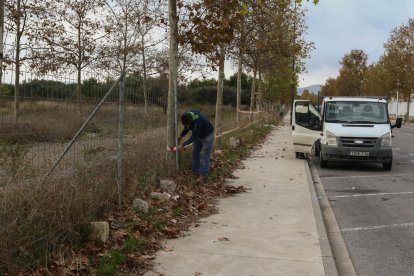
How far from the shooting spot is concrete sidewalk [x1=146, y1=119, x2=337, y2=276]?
520cm

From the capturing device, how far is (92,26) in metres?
23.1

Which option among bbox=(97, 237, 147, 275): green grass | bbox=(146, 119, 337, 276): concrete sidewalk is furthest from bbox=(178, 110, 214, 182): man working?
bbox=(97, 237, 147, 275): green grass

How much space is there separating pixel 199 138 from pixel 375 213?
350 centimetres

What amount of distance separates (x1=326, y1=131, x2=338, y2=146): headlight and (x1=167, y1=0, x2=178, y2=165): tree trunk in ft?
17.3

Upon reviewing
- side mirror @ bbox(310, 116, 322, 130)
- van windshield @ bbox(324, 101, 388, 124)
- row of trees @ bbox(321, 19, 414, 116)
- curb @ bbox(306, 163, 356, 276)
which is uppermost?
row of trees @ bbox(321, 19, 414, 116)


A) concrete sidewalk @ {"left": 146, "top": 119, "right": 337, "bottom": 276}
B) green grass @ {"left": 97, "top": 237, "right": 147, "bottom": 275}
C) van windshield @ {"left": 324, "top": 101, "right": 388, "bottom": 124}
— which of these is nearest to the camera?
green grass @ {"left": 97, "top": 237, "right": 147, "bottom": 275}

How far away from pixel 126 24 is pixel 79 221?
21104mm

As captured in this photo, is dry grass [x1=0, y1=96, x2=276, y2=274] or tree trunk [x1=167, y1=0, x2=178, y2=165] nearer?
dry grass [x1=0, y1=96, x2=276, y2=274]

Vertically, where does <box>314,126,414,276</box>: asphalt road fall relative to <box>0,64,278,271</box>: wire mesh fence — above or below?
below

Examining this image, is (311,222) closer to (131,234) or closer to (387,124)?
(131,234)

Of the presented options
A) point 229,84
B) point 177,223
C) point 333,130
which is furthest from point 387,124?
point 229,84

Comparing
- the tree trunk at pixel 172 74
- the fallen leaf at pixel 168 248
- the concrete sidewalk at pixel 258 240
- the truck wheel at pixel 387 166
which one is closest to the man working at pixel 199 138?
the tree trunk at pixel 172 74

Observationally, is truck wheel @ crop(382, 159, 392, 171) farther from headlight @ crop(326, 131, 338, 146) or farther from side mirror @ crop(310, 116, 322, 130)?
side mirror @ crop(310, 116, 322, 130)

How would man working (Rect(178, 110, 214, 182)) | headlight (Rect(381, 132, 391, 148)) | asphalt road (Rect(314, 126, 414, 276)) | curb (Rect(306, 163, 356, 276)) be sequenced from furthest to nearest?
headlight (Rect(381, 132, 391, 148))
man working (Rect(178, 110, 214, 182))
asphalt road (Rect(314, 126, 414, 276))
curb (Rect(306, 163, 356, 276))
